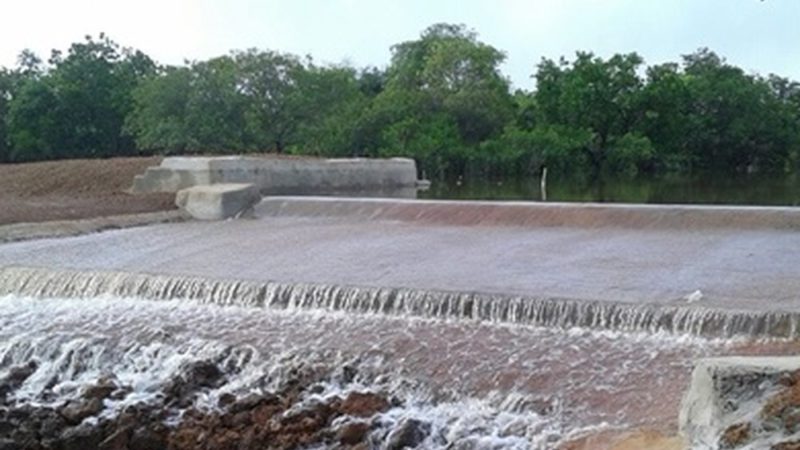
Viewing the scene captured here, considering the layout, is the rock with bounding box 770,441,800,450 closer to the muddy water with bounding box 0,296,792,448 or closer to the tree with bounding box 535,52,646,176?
the muddy water with bounding box 0,296,792,448

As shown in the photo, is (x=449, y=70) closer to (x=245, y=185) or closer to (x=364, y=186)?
(x=364, y=186)

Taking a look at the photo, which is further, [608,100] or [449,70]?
[449,70]

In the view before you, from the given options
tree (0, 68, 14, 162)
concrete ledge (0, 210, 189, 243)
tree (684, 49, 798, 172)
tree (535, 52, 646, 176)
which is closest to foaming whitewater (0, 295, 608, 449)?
concrete ledge (0, 210, 189, 243)

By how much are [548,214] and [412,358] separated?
552cm

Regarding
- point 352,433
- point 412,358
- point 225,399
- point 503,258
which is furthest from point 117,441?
point 503,258

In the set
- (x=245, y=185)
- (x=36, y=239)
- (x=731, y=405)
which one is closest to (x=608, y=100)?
(x=245, y=185)

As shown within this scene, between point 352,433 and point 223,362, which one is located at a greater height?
point 223,362

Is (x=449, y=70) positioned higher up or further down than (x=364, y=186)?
higher up

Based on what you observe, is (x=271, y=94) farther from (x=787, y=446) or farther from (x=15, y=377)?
(x=787, y=446)

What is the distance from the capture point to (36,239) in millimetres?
11633

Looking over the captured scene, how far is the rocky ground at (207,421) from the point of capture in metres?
5.57

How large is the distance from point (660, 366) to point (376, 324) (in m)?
2.16

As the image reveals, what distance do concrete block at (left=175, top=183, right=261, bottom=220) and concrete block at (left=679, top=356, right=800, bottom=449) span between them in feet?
32.5

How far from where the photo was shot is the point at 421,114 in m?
34.1
